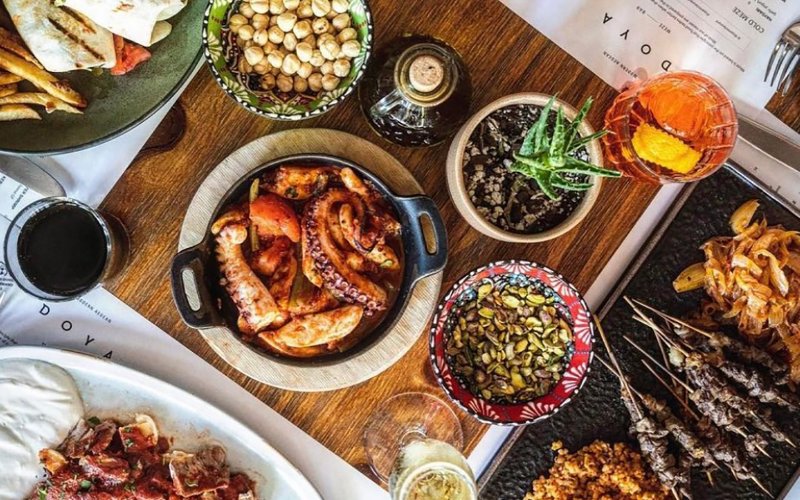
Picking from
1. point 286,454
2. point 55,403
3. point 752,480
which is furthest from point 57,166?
point 752,480

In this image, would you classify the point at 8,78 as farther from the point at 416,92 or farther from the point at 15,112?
the point at 416,92

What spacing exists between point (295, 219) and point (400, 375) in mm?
490

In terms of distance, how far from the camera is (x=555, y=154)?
1463 millimetres

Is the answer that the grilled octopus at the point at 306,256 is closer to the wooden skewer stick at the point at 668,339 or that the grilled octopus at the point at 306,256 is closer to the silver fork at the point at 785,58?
the wooden skewer stick at the point at 668,339

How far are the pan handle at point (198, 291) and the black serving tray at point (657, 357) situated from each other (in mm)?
817

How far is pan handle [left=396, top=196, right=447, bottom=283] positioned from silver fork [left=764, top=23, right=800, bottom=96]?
963mm

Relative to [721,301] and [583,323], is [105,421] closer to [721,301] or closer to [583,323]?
[583,323]

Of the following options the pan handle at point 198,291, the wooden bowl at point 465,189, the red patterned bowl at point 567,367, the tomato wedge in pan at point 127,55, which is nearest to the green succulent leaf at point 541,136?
the wooden bowl at point 465,189

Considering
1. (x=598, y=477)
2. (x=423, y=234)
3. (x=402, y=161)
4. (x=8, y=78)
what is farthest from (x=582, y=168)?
(x=8, y=78)

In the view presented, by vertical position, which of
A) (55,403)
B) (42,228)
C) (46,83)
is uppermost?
(46,83)

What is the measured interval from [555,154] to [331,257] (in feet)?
1.78

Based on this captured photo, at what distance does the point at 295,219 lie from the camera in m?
1.66

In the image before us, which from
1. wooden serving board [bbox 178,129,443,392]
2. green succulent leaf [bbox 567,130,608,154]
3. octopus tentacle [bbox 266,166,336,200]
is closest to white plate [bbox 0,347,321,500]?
wooden serving board [bbox 178,129,443,392]

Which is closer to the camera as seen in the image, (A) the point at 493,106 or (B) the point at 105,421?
(A) the point at 493,106
